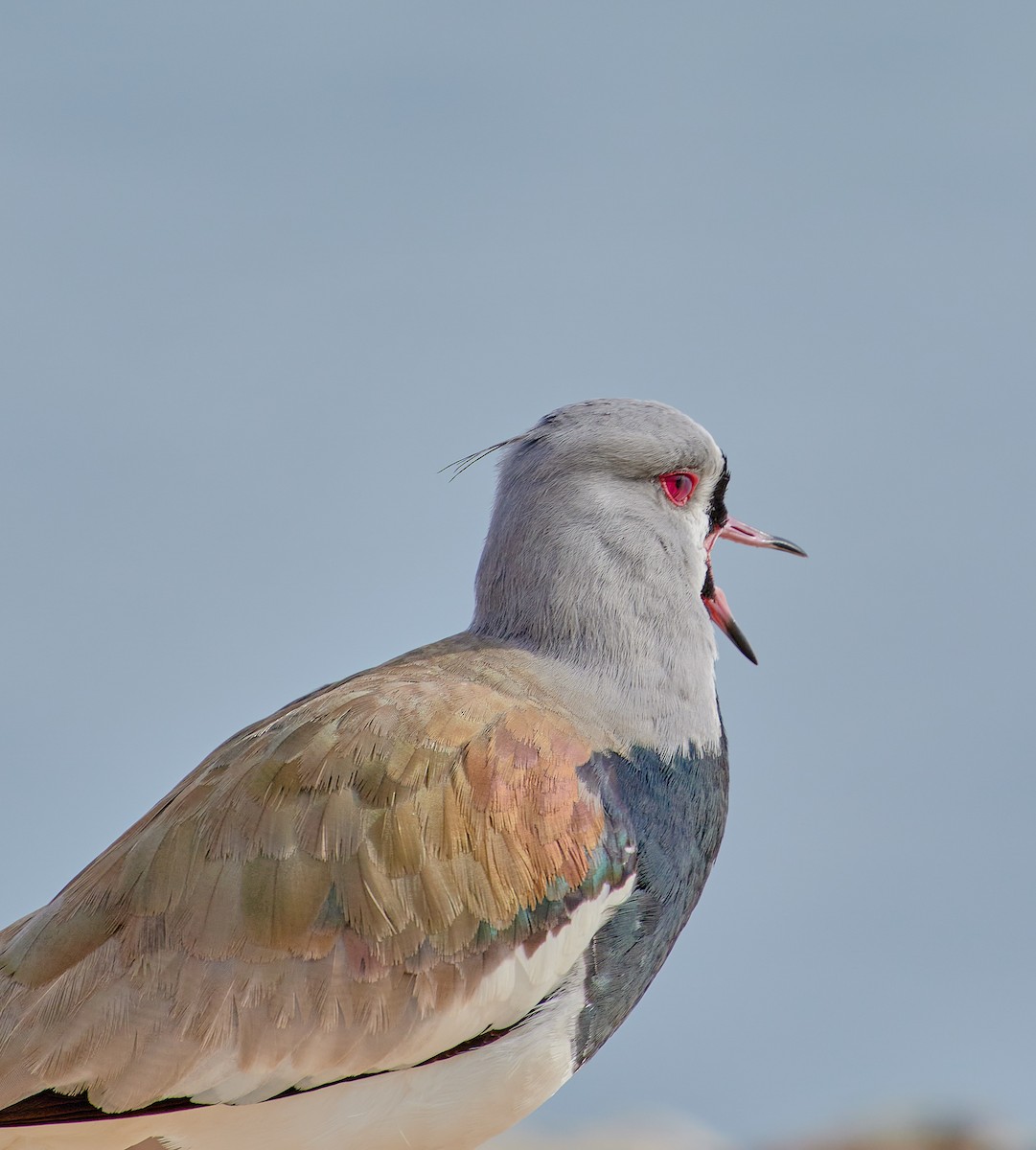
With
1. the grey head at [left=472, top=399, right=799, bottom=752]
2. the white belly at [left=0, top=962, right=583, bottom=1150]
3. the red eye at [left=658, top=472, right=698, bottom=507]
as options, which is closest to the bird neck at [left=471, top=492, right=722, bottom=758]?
the grey head at [left=472, top=399, right=799, bottom=752]

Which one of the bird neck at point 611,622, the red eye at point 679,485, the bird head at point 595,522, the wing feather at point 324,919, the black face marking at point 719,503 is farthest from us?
the black face marking at point 719,503

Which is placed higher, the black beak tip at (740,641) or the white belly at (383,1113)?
the black beak tip at (740,641)

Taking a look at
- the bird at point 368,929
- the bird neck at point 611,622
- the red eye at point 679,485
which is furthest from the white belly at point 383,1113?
the red eye at point 679,485

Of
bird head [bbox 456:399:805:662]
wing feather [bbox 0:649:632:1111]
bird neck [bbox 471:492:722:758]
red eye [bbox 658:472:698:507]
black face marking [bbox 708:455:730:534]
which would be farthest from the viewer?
black face marking [bbox 708:455:730:534]

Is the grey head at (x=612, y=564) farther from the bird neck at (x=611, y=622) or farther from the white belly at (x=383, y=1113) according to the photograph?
the white belly at (x=383, y=1113)

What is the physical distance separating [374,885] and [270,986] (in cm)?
37

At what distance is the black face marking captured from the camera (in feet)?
16.3

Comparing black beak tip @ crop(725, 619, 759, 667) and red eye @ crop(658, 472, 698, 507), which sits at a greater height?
red eye @ crop(658, 472, 698, 507)

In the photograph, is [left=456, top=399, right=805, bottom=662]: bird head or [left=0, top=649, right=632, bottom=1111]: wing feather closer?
[left=0, top=649, right=632, bottom=1111]: wing feather

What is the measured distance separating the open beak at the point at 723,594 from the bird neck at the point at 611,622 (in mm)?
278

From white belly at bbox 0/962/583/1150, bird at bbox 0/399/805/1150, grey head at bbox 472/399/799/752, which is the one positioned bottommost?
white belly at bbox 0/962/583/1150

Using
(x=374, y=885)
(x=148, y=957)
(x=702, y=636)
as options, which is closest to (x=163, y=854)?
(x=148, y=957)

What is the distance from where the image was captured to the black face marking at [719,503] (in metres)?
4.96

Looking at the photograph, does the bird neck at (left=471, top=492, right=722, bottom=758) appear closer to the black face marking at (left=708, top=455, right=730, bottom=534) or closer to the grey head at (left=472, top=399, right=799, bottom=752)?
the grey head at (left=472, top=399, right=799, bottom=752)
